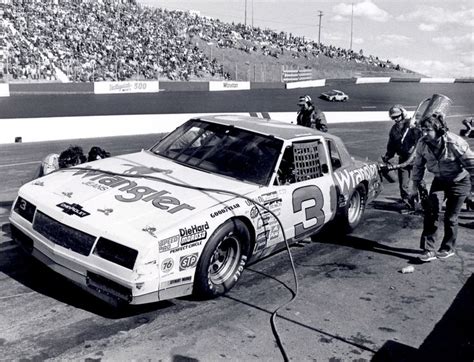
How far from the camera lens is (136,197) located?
14.8 ft

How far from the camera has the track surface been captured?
3746mm

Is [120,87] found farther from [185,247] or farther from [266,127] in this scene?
[185,247]

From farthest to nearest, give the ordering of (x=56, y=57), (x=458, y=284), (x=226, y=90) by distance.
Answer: (x=226, y=90)
(x=56, y=57)
(x=458, y=284)

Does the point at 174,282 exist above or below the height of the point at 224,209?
below

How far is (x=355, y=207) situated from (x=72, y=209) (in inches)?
156

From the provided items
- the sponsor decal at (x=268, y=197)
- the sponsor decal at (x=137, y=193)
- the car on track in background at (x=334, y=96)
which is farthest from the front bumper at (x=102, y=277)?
the car on track in background at (x=334, y=96)

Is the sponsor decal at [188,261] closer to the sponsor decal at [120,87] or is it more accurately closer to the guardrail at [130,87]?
the guardrail at [130,87]

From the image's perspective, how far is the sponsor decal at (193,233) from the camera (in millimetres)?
4082

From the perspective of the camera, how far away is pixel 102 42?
31203 mm

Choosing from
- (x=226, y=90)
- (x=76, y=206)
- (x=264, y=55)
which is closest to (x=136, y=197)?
(x=76, y=206)

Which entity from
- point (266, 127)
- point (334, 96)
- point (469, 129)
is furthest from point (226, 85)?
point (266, 127)

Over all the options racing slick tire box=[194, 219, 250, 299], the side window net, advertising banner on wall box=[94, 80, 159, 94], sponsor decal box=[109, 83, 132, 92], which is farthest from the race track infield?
sponsor decal box=[109, 83, 132, 92]

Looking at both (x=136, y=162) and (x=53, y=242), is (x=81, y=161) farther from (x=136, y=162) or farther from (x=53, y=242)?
(x=53, y=242)

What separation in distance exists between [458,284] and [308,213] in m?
1.68
